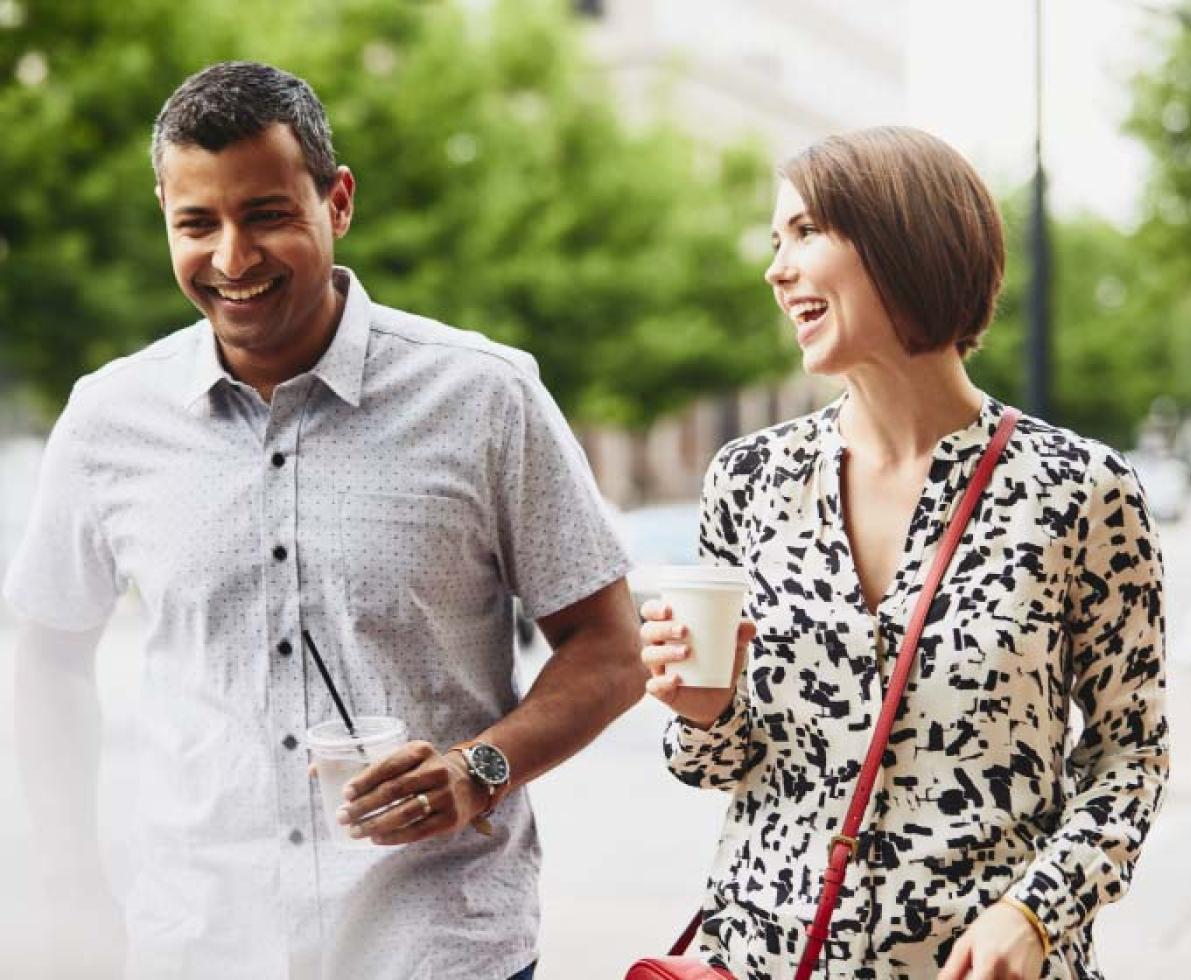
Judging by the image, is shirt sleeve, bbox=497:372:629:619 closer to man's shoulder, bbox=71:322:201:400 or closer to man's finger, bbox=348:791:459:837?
man's finger, bbox=348:791:459:837

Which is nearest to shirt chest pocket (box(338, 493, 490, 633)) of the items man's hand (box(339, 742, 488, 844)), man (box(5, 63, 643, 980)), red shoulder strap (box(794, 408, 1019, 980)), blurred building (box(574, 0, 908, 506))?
man (box(5, 63, 643, 980))

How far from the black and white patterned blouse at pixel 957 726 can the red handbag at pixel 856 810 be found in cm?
2

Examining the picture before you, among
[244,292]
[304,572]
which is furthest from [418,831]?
[244,292]

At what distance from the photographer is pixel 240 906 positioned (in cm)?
240

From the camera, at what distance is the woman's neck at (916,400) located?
2330mm

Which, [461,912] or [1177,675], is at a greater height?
[461,912]

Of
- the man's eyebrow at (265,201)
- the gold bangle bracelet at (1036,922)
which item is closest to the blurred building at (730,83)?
the man's eyebrow at (265,201)

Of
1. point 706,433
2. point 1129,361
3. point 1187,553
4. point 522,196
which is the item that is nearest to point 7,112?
point 522,196

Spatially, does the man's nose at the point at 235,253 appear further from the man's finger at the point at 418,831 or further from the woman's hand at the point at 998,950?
the woman's hand at the point at 998,950

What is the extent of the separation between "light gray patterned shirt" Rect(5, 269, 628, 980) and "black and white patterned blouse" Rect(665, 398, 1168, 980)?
34 centimetres

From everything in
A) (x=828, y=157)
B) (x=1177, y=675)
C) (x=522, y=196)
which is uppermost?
(x=828, y=157)

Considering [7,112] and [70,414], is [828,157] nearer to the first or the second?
[70,414]

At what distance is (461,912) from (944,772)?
723 mm

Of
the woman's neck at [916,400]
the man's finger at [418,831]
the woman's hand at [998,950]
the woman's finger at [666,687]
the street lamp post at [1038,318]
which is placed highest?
the woman's neck at [916,400]
